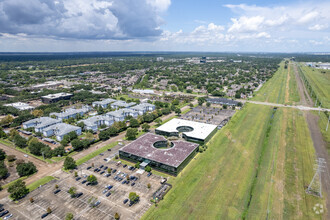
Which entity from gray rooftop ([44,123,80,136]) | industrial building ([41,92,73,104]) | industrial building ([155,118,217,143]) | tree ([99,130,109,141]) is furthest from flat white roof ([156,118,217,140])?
industrial building ([41,92,73,104])

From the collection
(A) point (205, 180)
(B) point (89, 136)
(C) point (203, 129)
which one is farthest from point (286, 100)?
(B) point (89, 136)

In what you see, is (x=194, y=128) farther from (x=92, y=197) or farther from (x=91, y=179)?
(x=92, y=197)

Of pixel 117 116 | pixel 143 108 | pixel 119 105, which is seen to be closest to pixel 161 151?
pixel 117 116

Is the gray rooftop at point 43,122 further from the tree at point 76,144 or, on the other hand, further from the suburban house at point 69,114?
the tree at point 76,144

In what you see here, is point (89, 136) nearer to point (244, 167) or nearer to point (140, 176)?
point (140, 176)

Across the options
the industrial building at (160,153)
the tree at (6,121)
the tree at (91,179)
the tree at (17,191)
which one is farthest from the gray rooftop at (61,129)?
the tree at (91,179)

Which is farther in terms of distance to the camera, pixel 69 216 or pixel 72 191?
pixel 72 191

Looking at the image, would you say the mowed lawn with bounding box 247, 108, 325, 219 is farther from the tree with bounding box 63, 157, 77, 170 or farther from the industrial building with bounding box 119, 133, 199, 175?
the tree with bounding box 63, 157, 77, 170
